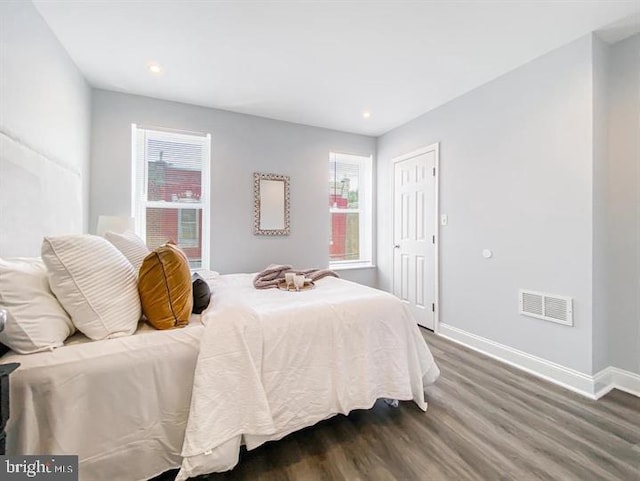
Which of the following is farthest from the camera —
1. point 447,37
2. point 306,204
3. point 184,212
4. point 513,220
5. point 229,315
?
point 306,204

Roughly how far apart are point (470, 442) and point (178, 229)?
325cm

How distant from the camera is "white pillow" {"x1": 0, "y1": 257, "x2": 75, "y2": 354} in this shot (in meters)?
1.06

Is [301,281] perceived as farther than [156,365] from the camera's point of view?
Yes

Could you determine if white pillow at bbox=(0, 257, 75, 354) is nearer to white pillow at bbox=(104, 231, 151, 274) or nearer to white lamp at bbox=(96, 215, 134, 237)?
white pillow at bbox=(104, 231, 151, 274)

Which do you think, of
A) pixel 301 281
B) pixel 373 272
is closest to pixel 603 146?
pixel 301 281

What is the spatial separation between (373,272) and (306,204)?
1508 millimetres

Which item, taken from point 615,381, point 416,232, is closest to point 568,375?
point 615,381

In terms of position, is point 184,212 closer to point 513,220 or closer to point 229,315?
point 229,315

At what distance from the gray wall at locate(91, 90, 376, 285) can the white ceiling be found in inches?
9.0

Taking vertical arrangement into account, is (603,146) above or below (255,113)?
below

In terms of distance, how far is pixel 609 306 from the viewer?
210cm

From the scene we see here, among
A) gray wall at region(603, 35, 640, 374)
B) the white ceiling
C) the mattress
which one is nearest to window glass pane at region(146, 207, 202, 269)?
the white ceiling

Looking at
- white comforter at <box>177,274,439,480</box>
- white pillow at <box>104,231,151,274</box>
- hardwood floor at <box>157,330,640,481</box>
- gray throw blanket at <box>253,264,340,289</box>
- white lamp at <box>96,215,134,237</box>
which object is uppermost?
white lamp at <box>96,215,134,237</box>

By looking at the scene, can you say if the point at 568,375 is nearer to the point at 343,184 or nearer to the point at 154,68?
the point at 343,184
